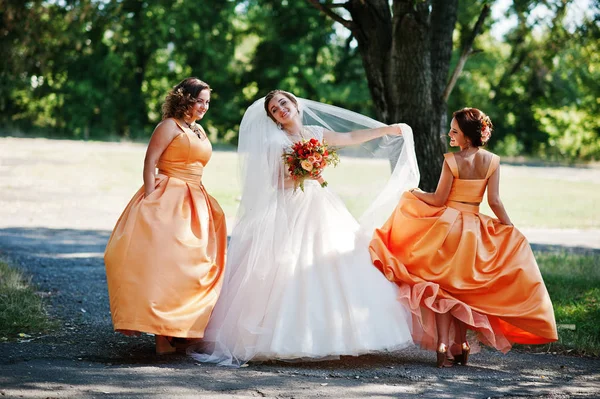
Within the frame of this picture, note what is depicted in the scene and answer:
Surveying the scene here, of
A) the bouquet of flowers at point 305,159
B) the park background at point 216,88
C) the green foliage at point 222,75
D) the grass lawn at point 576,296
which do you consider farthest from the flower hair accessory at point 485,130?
the green foliage at point 222,75

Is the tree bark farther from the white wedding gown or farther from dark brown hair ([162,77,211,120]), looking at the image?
dark brown hair ([162,77,211,120])

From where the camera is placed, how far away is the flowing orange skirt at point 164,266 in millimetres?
5695

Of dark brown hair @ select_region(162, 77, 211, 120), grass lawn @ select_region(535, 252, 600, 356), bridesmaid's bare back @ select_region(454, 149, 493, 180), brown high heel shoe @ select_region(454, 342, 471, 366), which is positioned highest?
dark brown hair @ select_region(162, 77, 211, 120)

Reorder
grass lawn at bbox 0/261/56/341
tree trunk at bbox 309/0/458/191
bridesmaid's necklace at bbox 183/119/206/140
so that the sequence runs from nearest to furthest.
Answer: bridesmaid's necklace at bbox 183/119/206/140 → grass lawn at bbox 0/261/56/341 → tree trunk at bbox 309/0/458/191

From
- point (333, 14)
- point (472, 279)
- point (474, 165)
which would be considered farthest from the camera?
point (333, 14)

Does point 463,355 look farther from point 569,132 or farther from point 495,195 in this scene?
point 569,132

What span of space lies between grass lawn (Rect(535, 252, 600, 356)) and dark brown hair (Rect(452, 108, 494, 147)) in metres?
2.30

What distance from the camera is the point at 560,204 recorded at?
20.7m

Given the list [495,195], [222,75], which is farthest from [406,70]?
[222,75]

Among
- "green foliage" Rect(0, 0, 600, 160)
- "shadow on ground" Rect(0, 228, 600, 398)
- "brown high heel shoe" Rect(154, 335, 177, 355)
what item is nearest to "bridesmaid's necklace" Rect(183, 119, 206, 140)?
"brown high heel shoe" Rect(154, 335, 177, 355)

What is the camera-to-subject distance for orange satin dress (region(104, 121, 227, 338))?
18.7ft

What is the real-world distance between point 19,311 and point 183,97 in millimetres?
2718

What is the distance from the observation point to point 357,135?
679 centimetres

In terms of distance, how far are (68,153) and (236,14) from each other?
17.2 m
